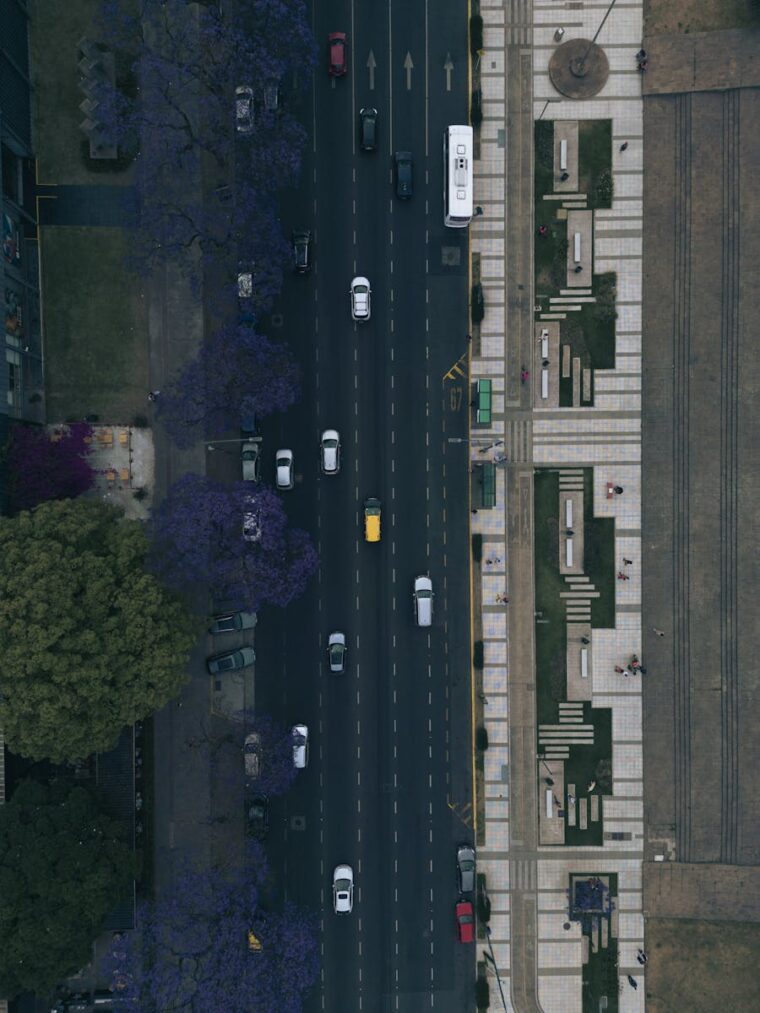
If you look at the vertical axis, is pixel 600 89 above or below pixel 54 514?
above

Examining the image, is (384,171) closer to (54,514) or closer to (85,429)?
(85,429)

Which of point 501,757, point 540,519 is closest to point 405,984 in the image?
point 501,757

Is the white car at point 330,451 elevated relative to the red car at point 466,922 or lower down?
elevated

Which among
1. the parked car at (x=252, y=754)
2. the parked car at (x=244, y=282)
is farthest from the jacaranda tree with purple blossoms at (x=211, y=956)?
the parked car at (x=244, y=282)

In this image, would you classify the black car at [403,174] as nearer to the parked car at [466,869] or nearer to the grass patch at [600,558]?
the grass patch at [600,558]

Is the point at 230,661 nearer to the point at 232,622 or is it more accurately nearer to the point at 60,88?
the point at 232,622
